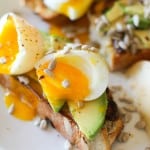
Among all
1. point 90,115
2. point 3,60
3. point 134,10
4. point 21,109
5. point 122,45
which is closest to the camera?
point 90,115

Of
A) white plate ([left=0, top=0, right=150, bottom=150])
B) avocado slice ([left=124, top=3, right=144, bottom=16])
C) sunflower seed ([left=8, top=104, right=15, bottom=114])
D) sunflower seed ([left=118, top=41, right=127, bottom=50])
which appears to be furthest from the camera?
avocado slice ([left=124, top=3, right=144, bottom=16])

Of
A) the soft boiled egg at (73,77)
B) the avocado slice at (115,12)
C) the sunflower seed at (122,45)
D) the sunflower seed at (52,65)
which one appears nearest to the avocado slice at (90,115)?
the soft boiled egg at (73,77)

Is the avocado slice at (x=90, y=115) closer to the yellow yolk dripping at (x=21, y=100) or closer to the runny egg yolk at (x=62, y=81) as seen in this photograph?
the runny egg yolk at (x=62, y=81)

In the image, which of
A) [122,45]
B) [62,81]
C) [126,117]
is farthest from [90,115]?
[122,45]

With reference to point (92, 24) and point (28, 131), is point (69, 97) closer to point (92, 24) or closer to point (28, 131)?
point (28, 131)

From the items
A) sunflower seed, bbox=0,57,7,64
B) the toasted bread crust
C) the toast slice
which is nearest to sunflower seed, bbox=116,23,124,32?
the toast slice

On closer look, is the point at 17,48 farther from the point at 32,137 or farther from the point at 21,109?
the point at 32,137

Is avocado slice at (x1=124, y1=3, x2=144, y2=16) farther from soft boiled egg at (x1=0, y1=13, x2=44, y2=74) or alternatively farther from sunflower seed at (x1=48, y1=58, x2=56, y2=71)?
sunflower seed at (x1=48, y1=58, x2=56, y2=71)
